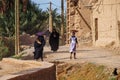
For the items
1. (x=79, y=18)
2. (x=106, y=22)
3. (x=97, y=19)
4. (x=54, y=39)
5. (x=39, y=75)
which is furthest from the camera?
(x=79, y=18)

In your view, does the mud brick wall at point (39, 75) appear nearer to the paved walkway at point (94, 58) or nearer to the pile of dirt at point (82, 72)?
the pile of dirt at point (82, 72)

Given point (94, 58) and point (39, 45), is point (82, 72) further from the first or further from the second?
point (94, 58)

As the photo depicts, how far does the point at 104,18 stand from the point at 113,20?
149 centimetres

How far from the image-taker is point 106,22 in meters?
28.1

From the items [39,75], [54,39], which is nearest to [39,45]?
[54,39]

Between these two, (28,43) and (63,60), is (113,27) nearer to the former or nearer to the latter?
(63,60)

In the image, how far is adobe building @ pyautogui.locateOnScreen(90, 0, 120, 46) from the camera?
87.5ft

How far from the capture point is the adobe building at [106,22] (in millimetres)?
26672

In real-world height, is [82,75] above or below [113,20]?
below

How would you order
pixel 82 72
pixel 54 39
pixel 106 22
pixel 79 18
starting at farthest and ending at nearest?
pixel 79 18 → pixel 106 22 → pixel 54 39 → pixel 82 72

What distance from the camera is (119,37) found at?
2642 centimetres

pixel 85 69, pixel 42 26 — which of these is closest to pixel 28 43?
pixel 42 26

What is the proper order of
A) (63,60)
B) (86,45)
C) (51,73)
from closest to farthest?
(51,73), (63,60), (86,45)

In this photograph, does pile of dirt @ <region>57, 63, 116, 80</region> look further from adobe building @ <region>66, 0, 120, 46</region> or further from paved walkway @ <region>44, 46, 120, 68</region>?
adobe building @ <region>66, 0, 120, 46</region>
